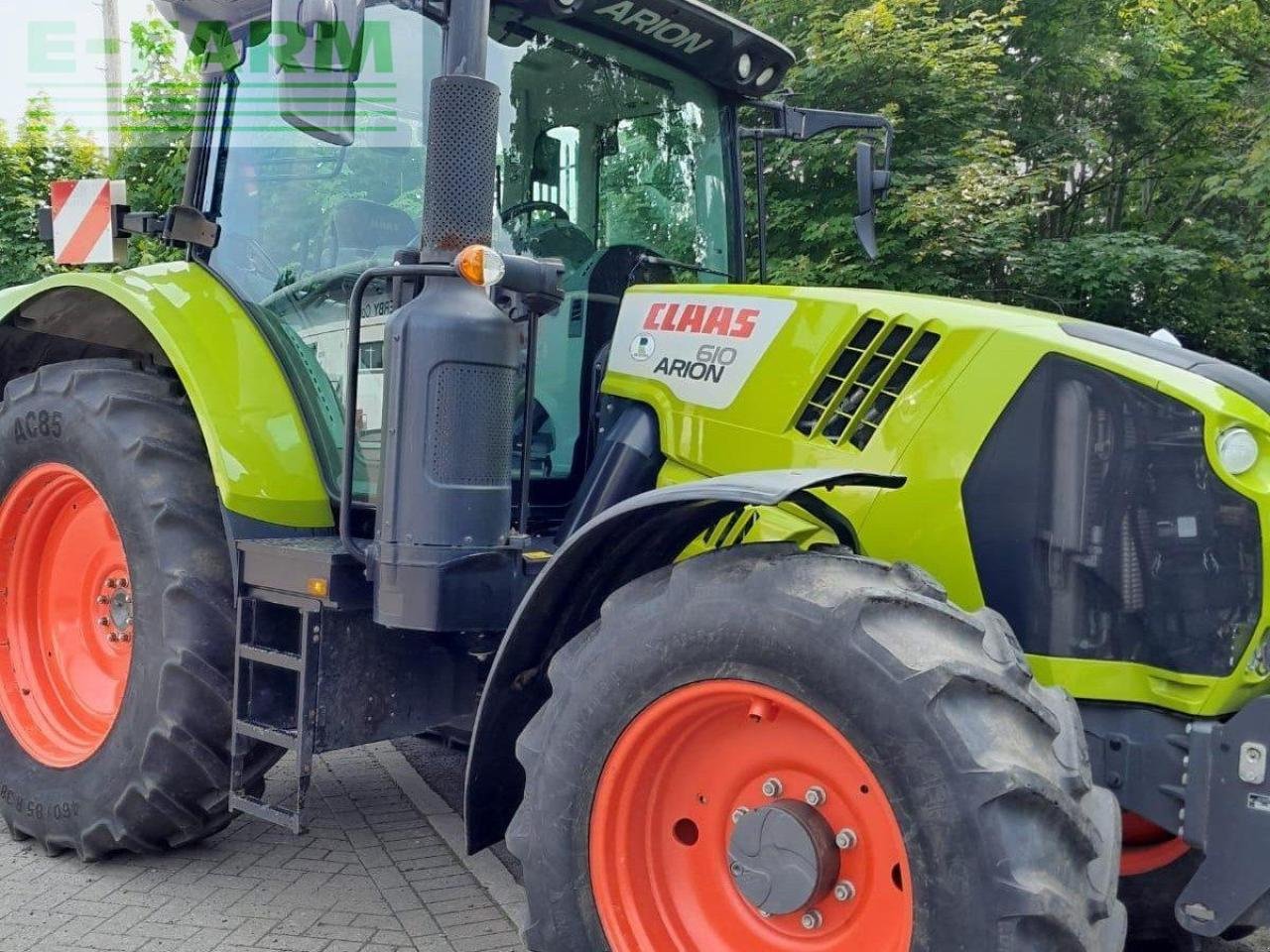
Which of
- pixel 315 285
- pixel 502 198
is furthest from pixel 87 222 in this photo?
pixel 502 198

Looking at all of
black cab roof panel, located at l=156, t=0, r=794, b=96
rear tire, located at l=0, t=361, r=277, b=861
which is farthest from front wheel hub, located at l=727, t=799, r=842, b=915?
black cab roof panel, located at l=156, t=0, r=794, b=96

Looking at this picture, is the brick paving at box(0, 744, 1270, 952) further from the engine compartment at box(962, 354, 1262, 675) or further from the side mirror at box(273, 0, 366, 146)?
the side mirror at box(273, 0, 366, 146)

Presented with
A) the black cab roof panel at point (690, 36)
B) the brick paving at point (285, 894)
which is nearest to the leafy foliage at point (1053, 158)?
the black cab roof panel at point (690, 36)

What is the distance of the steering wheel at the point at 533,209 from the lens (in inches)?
136

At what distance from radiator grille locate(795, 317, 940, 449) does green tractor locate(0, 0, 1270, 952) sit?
10 millimetres

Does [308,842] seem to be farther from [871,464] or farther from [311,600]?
[871,464]

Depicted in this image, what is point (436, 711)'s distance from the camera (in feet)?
11.5

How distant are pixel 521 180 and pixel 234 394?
1085 millimetres

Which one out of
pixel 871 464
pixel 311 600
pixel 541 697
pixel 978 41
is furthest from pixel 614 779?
pixel 978 41

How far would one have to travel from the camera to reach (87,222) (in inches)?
163

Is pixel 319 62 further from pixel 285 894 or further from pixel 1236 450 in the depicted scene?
pixel 285 894

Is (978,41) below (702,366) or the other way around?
the other way around

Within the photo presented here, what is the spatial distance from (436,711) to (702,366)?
1317mm

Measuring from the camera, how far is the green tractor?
2197mm
